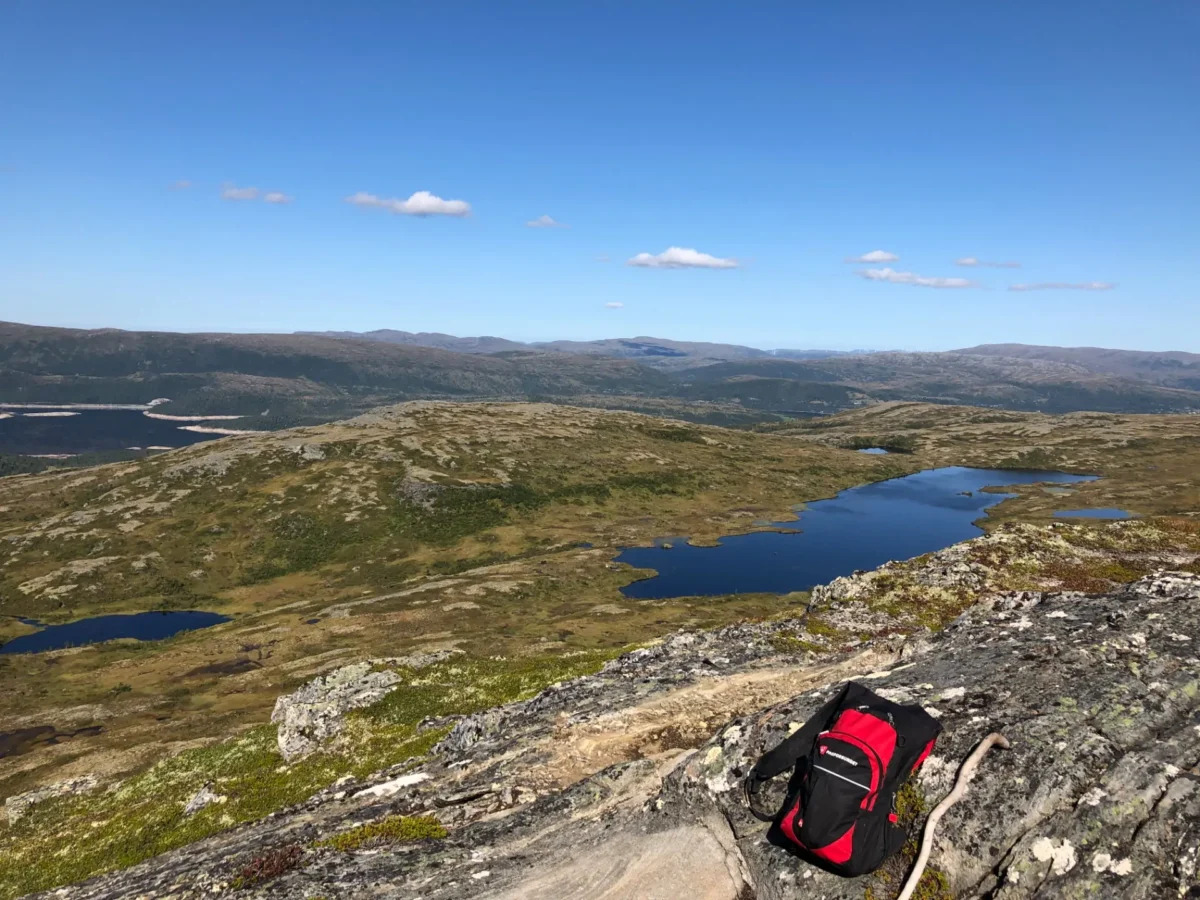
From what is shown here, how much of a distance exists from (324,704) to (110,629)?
442 ft

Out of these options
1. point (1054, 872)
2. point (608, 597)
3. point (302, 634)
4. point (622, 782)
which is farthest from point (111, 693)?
point (1054, 872)

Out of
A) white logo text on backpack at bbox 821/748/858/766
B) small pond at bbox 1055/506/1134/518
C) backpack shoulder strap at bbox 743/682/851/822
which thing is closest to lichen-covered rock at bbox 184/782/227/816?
backpack shoulder strap at bbox 743/682/851/822

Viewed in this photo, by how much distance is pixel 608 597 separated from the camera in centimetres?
12812

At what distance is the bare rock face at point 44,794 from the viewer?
4531 cm

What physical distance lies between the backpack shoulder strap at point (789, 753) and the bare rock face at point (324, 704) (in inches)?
1209

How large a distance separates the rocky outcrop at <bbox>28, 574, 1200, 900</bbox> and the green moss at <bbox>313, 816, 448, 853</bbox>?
0.41 metres

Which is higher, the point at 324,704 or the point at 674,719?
the point at 674,719

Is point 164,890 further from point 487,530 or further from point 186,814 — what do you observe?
point 487,530

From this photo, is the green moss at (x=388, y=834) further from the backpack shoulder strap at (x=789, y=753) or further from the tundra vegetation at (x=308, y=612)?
the backpack shoulder strap at (x=789, y=753)

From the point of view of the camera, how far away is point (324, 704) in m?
41.0

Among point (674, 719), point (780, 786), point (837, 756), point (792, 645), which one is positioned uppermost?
point (837, 756)

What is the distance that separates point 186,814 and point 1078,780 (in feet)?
121

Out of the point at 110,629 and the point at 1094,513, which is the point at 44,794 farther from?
the point at 1094,513

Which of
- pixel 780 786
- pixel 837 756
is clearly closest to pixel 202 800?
pixel 780 786
